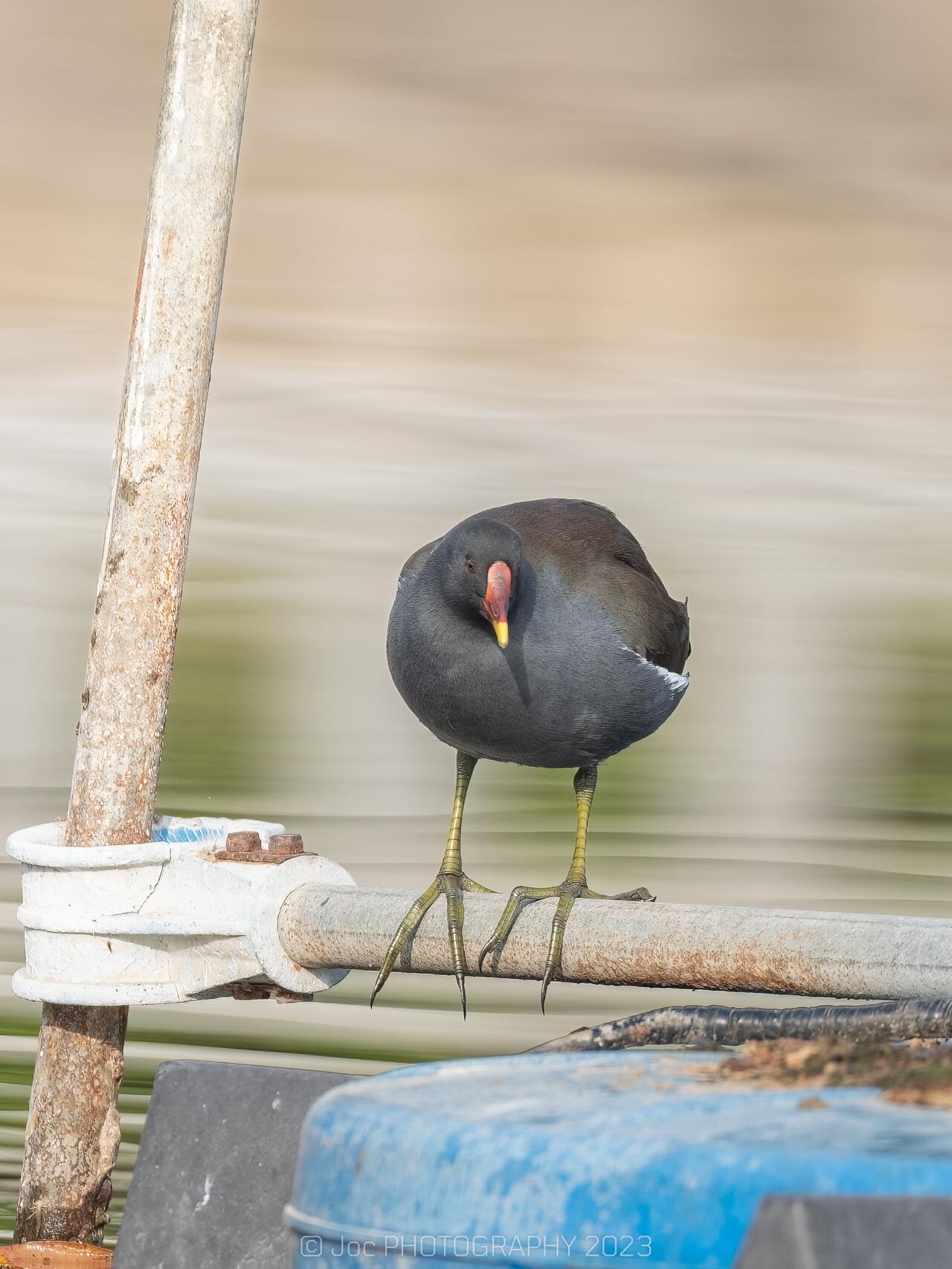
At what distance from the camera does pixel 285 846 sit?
367 centimetres

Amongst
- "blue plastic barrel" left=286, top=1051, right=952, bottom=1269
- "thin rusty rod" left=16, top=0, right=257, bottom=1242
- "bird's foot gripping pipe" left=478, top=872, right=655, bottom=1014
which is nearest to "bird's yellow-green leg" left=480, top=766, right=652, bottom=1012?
"bird's foot gripping pipe" left=478, top=872, right=655, bottom=1014

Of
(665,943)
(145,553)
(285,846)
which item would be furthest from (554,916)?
(145,553)

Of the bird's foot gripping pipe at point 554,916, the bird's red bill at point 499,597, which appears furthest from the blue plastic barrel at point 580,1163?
the bird's red bill at point 499,597

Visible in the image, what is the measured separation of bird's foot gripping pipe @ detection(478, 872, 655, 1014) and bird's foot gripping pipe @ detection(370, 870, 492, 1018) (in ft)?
0.17

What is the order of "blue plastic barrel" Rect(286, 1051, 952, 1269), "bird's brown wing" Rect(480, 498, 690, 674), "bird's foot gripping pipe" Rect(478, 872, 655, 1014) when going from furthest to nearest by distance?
"bird's brown wing" Rect(480, 498, 690, 674)
"bird's foot gripping pipe" Rect(478, 872, 655, 1014)
"blue plastic barrel" Rect(286, 1051, 952, 1269)

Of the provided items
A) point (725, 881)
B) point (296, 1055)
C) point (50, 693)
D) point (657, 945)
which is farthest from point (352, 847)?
point (657, 945)

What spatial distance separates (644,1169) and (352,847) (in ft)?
26.2

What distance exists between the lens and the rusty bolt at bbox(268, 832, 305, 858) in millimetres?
3654

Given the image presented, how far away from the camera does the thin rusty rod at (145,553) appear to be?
3.74 meters

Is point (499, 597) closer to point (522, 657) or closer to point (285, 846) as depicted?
point (522, 657)

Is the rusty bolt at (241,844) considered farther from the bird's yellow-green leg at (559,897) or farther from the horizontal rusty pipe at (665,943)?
the bird's yellow-green leg at (559,897)

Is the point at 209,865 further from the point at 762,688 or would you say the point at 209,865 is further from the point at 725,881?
the point at 762,688

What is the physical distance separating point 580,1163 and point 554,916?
1.72 m

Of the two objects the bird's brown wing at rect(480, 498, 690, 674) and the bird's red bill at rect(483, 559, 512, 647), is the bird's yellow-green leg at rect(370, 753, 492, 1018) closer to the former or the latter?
the bird's red bill at rect(483, 559, 512, 647)
